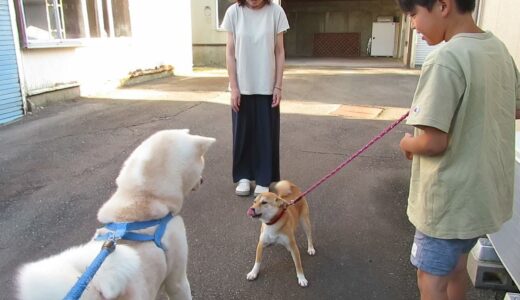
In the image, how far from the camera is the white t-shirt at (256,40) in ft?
12.0

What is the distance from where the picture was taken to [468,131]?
1.64 meters

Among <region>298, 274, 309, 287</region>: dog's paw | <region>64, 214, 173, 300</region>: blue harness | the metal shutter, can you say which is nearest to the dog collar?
<region>298, 274, 309, 287</region>: dog's paw

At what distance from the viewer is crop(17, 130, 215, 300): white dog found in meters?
1.44

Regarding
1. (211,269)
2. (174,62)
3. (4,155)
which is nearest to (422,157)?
(211,269)

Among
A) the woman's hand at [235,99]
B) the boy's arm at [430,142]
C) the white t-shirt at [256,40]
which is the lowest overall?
the woman's hand at [235,99]

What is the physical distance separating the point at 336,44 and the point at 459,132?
23.3 metres

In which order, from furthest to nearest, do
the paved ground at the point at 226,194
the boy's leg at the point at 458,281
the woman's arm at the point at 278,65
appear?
1. the woman's arm at the point at 278,65
2. the paved ground at the point at 226,194
3. the boy's leg at the point at 458,281

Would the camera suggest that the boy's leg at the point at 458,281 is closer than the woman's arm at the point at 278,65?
Yes

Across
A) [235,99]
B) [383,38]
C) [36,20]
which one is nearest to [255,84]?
[235,99]

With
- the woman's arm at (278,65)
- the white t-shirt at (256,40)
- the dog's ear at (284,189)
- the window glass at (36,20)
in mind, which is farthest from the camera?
the window glass at (36,20)

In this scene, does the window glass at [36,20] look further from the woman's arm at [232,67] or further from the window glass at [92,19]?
the woman's arm at [232,67]

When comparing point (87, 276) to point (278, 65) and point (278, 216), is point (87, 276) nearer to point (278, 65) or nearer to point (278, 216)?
point (278, 216)

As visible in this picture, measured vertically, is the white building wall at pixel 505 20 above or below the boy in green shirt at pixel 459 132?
above

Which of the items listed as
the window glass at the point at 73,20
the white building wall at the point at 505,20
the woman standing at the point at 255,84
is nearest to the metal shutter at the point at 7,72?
the window glass at the point at 73,20
